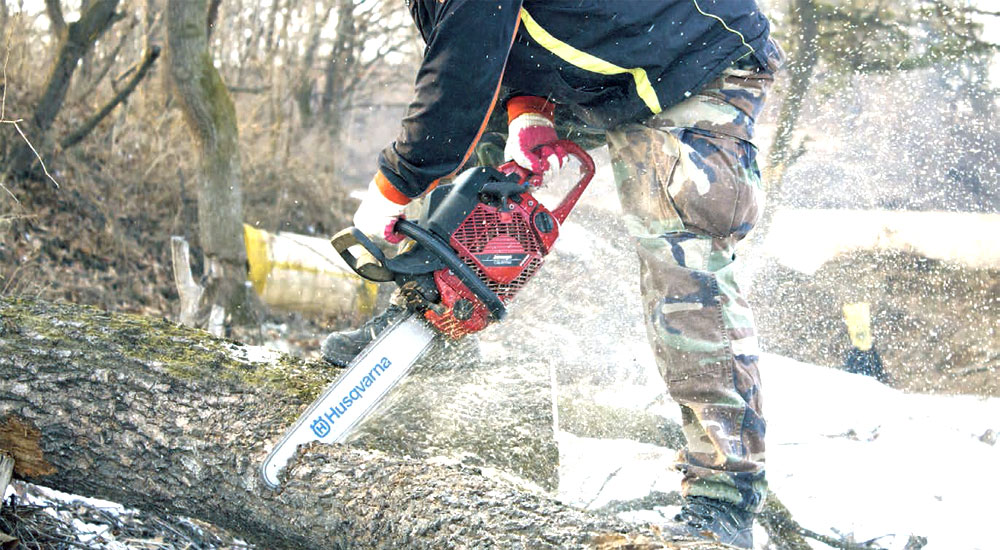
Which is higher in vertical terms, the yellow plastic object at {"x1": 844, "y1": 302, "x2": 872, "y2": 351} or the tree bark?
the tree bark

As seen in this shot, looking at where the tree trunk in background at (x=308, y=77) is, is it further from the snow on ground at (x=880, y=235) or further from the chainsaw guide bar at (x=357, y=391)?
the chainsaw guide bar at (x=357, y=391)

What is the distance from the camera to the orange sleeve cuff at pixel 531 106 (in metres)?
2.52

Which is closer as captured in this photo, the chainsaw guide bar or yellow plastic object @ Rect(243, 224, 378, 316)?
the chainsaw guide bar

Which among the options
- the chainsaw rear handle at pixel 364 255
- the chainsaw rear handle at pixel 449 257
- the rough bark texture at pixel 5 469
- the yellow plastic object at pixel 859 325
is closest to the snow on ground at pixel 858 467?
the yellow plastic object at pixel 859 325

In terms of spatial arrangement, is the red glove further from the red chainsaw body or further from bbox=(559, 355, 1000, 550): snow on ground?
bbox=(559, 355, 1000, 550): snow on ground

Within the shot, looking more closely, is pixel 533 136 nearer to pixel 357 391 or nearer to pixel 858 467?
pixel 357 391

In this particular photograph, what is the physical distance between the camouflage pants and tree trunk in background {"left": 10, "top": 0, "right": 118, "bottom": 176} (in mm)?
4634

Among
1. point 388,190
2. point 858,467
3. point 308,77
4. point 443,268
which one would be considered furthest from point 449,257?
point 308,77

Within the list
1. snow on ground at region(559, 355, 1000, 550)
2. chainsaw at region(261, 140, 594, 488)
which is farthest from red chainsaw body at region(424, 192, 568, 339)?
snow on ground at region(559, 355, 1000, 550)

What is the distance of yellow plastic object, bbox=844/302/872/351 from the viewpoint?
16.6ft

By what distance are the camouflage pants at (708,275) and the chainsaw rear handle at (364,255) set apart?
0.78m

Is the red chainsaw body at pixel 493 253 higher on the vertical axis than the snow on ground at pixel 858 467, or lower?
higher

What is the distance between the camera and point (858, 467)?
324cm

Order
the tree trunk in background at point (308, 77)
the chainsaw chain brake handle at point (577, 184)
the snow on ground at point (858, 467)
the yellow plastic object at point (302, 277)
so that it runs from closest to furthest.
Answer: the chainsaw chain brake handle at point (577, 184)
the snow on ground at point (858, 467)
the yellow plastic object at point (302, 277)
the tree trunk in background at point (308, 77)
